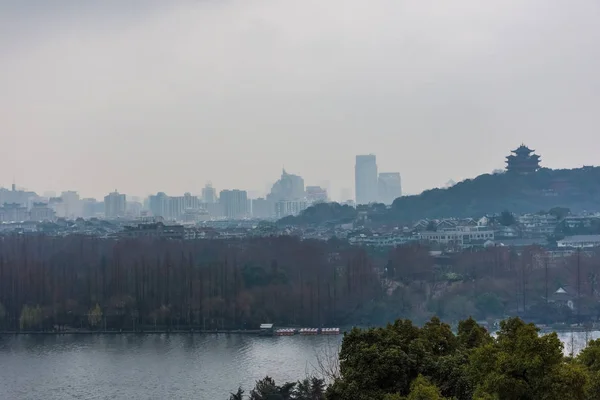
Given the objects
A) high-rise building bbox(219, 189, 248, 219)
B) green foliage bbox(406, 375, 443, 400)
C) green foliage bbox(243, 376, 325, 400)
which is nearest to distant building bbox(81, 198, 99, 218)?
high-rise building bbox(219, 189, 248, 219)

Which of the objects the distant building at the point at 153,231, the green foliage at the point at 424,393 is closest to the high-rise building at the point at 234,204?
the distant building at the point at 153,231

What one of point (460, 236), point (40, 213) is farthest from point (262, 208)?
point (460, 236)

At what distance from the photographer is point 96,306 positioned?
1917 centimetres

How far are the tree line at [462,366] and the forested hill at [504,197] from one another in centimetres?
3291

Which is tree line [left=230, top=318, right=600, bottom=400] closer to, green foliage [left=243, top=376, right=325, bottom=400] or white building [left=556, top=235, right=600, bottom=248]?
green foliage [left=243, top=376, right=325, bottom=400]

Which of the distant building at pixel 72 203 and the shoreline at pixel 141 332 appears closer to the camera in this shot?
the shoreline at pixel 141 332

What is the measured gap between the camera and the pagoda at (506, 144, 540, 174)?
136 ft

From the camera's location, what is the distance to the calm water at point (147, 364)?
12.1 metres

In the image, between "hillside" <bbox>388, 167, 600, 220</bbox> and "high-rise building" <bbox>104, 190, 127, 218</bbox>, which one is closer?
"hillside" <bbox>388, 167, 600, 220</bbox>

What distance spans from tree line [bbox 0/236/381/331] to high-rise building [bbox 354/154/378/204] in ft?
149

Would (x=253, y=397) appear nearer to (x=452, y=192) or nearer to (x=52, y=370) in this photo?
(x=52, y=370)

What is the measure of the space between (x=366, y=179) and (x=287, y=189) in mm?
8635

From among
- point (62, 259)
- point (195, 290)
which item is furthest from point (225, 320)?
point (62, 259)

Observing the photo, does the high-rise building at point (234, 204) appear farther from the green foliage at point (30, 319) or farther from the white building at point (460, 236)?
the green foliage at point (30, 319)
